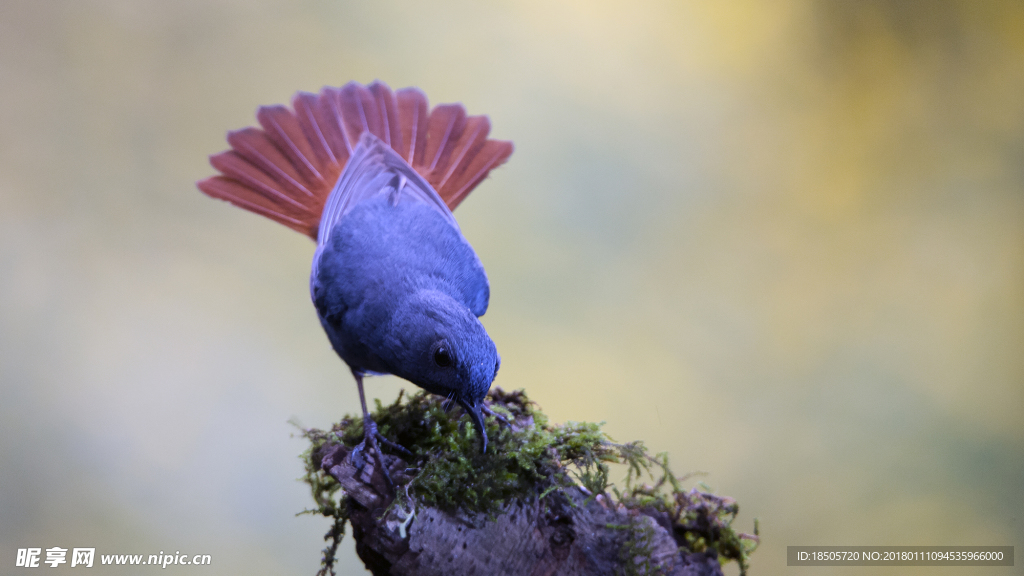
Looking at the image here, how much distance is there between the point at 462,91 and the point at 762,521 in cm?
272

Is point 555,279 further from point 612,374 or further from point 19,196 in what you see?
point 19,196

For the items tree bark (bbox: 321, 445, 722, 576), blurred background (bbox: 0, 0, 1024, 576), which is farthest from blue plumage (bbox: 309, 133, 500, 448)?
blurred background (bbox: 0, 0, 1024, 576)

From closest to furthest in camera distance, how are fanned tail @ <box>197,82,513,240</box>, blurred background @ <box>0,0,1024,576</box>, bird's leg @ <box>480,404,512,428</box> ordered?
bird's leg @ <box>480,404,512,428</box>
fanned tail @ <box>197,82,513,240</box>
blurred background @ <box>0,0,1024,576</box>

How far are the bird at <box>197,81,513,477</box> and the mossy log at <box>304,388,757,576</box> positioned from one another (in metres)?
0.09

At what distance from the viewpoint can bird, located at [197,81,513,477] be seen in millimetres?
2045

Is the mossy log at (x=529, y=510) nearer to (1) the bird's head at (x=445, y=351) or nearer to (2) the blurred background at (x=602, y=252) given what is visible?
(1) the bird's head at (x=445, y=351)

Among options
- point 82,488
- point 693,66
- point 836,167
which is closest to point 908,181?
point 836,167

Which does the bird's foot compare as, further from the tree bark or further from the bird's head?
the bird's head

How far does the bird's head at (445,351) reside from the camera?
194cm

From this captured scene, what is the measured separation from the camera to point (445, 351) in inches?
77.2

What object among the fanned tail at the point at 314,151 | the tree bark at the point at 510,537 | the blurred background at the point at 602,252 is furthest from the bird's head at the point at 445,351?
the blurred background at the point at 602,252

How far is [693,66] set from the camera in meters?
3.74

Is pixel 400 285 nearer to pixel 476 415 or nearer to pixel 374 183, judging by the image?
pixel 476 415

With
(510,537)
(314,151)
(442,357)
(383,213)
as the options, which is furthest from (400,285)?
(314,151)
